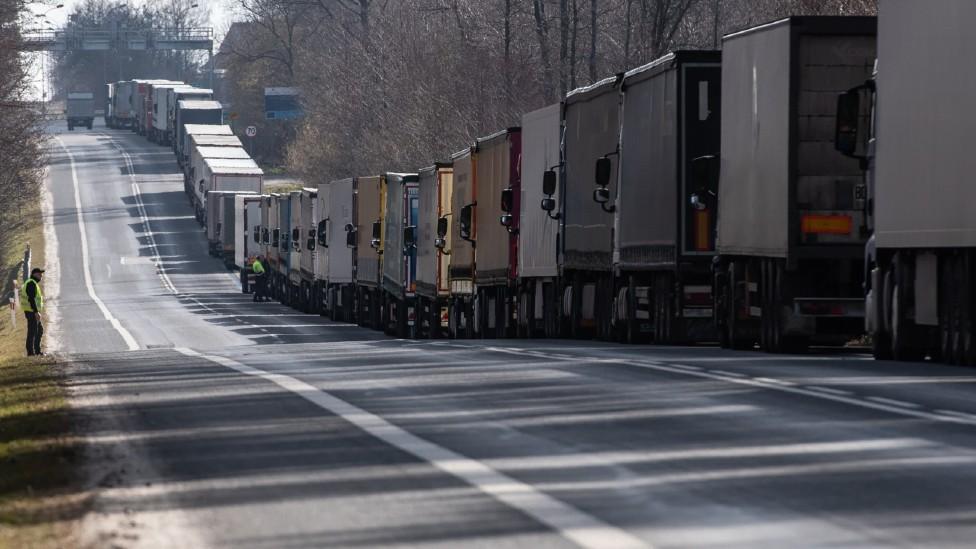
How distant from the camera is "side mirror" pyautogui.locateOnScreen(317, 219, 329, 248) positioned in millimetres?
52406

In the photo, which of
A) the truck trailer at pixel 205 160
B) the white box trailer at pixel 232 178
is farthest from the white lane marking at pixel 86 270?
the white box trailer at pixel 232 178

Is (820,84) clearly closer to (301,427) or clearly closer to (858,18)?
(858,18)

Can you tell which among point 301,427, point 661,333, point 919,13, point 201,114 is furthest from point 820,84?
point 201,114

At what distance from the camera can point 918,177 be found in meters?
17.9

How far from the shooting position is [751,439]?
34.9 ft

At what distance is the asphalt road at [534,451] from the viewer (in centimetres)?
780

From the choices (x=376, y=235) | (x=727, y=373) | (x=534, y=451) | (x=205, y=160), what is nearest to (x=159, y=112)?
(x=205, y=160)

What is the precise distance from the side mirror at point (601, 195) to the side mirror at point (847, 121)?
7726 millimetres

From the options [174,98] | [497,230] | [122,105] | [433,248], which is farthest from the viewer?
[122,105]

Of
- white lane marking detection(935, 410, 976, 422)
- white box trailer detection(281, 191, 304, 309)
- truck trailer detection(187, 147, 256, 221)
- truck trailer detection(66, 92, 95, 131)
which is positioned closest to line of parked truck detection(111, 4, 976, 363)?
white lane marking detection(935, 410, 976, 422)

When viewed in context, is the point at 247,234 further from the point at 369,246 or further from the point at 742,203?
the point at 742,203

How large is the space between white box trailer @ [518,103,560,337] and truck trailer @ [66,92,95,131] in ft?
460

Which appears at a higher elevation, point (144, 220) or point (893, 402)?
point (144, 220)

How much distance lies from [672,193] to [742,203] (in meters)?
2.08
